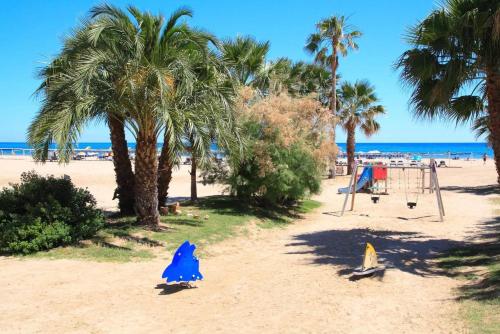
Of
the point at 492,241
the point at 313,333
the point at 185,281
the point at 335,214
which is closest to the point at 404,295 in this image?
the point at 313,333

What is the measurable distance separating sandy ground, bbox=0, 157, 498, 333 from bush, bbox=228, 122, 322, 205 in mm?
3458

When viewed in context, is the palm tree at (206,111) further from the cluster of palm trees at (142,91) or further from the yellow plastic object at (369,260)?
the yellow plastic object at (369,260)

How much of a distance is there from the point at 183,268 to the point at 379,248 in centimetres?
584

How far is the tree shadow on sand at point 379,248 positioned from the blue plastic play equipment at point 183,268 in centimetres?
294

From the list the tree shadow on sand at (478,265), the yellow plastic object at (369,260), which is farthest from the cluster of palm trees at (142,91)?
the tree shadow on sand at (478,265)

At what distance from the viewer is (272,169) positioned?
16375mm

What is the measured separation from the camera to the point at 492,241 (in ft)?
40.4

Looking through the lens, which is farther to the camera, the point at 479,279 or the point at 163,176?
the point at 163,176

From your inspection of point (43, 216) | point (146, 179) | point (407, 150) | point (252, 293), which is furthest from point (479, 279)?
point (407, 150)

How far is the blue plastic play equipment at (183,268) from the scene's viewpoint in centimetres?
816

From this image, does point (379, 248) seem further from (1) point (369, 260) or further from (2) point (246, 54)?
(2) point (246, 54)

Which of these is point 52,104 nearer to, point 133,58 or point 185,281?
point 133,58

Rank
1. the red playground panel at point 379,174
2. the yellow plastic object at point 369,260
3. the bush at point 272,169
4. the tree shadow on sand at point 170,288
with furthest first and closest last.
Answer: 1. the red playground panel at point 379,174
2. the bush at point 272,169
3. the yellow plastic object at point 369,260
4. the tree shadow on sand at point 170,288

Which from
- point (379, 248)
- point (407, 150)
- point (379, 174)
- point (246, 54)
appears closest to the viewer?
point (379, 248)
